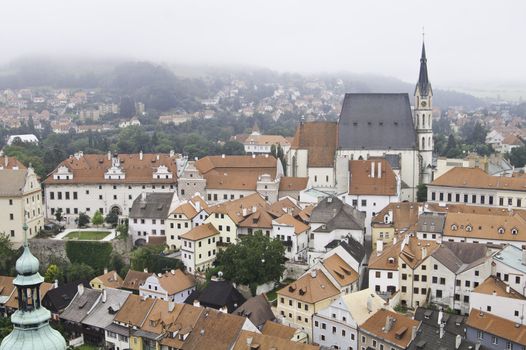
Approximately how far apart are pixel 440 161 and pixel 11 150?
61788mm

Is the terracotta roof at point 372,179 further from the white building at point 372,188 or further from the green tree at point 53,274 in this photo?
the green tree at point 53,274

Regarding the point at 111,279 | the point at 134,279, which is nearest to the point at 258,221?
the point at 134,279

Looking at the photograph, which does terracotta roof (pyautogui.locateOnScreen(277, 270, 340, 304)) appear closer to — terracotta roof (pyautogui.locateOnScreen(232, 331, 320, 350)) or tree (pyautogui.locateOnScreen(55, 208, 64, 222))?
terracotta roof (pyautogui.locateOnScreen(232, 331, 320, 350))

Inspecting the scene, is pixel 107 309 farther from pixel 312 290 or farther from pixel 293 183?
pixel 293 183

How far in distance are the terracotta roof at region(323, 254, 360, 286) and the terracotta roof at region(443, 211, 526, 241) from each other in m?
9.04

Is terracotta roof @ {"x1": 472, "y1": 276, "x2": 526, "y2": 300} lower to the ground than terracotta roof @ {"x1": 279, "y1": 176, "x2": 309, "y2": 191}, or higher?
lower

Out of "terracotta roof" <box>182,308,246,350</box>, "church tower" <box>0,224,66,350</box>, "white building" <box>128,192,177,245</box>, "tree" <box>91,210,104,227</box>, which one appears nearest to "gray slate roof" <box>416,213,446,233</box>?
"terracotta roof" <box>182,308,246,350</box>

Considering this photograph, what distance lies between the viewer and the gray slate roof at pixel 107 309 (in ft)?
159

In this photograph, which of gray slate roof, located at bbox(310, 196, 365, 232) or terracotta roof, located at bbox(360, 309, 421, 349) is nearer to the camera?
terracotta roof, located at bbox(360, 309, 421, 349)

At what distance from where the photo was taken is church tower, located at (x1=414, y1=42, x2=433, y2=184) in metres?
73.5

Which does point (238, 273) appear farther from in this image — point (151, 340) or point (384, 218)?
point (384, 218)

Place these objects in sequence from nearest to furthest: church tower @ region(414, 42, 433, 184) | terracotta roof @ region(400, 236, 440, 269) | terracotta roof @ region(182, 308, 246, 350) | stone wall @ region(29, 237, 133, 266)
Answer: terracotta roof @ region(182, 308, 246, 350)
terracotta roof @ region(400, 236, 440, 269)
stone wall @ region(29, 237, 133, 266)
church tower @ region(414, 42, 433, 184)

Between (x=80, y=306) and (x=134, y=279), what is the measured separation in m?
5.08

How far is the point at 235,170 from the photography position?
238 feet
